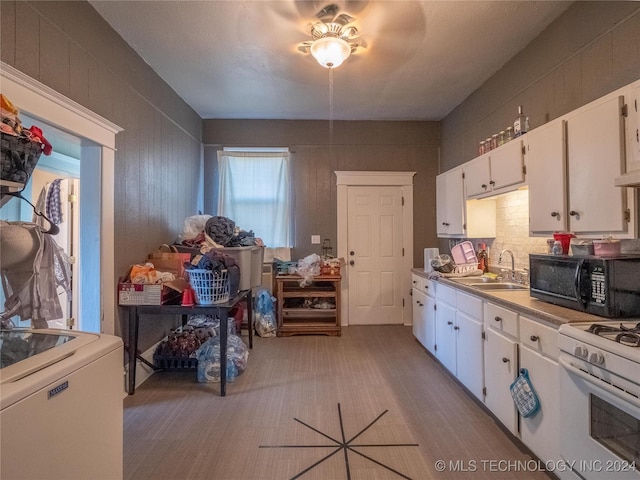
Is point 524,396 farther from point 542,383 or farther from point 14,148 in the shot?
point 14,148

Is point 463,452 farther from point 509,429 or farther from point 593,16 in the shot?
point 593,16

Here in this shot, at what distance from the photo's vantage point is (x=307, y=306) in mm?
4367

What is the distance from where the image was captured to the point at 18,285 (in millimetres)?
1340

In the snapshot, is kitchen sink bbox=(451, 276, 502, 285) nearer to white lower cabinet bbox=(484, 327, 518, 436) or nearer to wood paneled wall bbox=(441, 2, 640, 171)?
white lower cabinet bbox=(484, 327, 518, 436)

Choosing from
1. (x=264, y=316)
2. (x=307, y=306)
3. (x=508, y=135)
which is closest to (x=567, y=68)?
(x=508, y=135)

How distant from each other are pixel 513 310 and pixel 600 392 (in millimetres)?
693

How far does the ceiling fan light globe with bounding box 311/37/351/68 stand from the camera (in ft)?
8.24

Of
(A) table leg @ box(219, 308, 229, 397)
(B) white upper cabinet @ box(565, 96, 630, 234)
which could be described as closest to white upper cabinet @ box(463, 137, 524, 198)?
(B) white upper cabinet @ box(565, 96, 630, 234)

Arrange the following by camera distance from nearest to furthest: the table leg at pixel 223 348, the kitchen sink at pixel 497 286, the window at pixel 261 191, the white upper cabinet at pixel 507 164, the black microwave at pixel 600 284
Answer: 1. the black microwave at pixel 600 284
2. the white upper cabinet at pixel 507 164
3. the table leg at pixel 223 348
4. the kitchen sink at pixel 497 286
5. the window at pixel 261 191

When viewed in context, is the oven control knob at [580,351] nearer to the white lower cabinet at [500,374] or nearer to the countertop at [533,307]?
the countertop at [533,307]

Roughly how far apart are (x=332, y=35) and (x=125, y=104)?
1760mm

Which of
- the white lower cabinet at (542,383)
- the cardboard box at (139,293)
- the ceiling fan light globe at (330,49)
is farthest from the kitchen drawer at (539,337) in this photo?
the cardboard box at (139,293)

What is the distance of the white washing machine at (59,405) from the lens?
2.84ft

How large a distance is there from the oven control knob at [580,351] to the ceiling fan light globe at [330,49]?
2.41 meters
